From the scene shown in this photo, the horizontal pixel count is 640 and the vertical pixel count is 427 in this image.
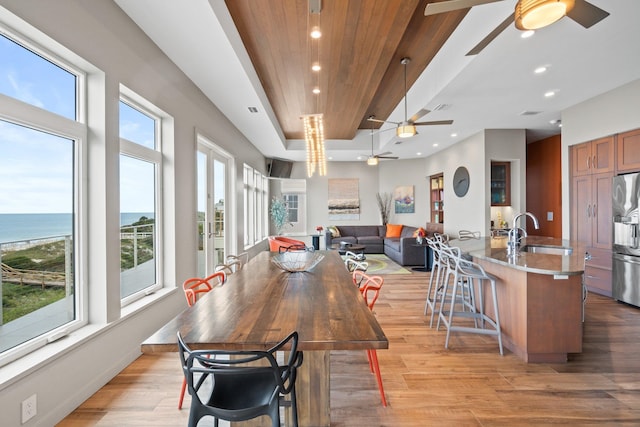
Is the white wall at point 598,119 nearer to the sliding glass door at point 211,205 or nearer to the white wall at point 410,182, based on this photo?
the white wall at point 410,182

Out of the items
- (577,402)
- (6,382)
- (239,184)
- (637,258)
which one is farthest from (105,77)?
(637,258)

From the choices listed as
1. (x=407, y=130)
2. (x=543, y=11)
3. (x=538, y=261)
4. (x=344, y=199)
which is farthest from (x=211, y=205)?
(x=344, y=199)

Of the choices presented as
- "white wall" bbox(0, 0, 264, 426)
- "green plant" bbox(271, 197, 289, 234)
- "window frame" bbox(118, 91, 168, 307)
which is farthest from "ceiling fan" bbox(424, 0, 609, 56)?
"green plant" bbox(271, 197, 289, 234)

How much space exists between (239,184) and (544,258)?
492 centimetres

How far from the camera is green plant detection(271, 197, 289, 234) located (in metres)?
9.23

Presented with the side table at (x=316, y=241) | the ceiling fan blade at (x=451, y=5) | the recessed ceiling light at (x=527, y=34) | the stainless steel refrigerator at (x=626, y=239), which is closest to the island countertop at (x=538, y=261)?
the stainless steel refrigerator at (x=626, y=239)

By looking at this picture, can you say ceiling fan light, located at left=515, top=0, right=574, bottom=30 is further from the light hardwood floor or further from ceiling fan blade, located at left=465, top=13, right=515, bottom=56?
the light hardwood floor

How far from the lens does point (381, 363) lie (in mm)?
2562

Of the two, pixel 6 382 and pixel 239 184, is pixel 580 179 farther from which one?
pixel 6 382

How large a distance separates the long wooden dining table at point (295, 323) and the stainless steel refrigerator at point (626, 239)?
415cm

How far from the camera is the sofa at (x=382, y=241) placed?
271 inches

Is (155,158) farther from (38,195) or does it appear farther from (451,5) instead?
(451,5)

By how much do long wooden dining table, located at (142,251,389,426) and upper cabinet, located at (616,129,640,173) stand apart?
440cm

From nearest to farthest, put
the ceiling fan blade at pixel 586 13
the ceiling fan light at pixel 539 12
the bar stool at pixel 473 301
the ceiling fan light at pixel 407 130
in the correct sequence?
the ceiling fan light at pixel 539 12, the ceiling fan blade at pixel 586 13, the bar stool at pixel 473 301, the ceiling fan light at pixel 407 130
